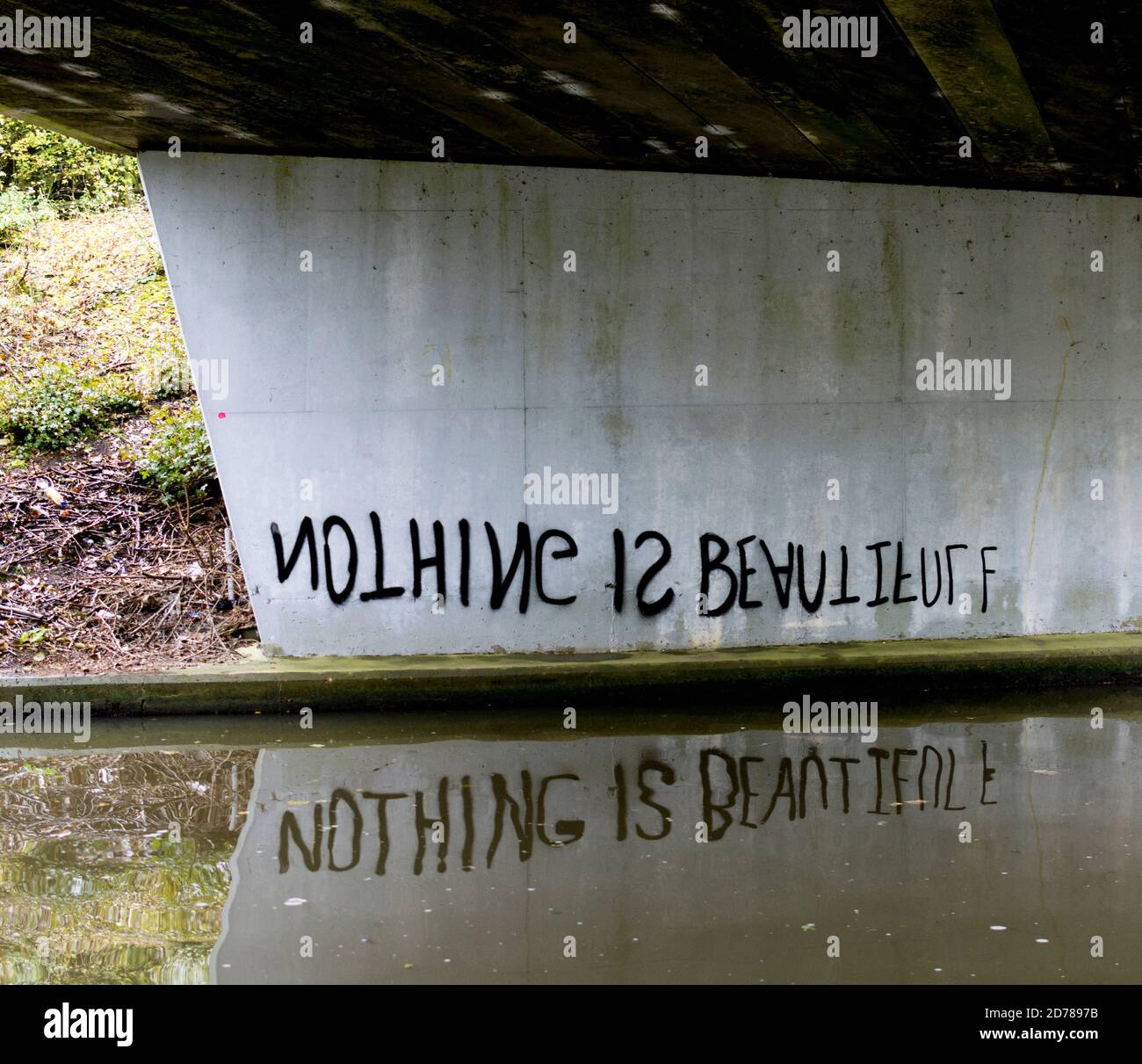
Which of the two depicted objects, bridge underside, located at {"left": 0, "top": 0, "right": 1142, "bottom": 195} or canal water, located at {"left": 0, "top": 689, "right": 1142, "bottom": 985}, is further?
bridge underside, located at {"left": 0, "top": 0, "right": 1142, "bottom": 195}

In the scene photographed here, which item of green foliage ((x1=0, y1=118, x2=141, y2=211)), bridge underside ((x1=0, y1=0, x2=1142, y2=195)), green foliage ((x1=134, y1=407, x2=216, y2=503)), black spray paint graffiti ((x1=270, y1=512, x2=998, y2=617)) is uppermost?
green foliage ((x1=0, y1=118, x2=141, y2=211))

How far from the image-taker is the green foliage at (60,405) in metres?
13.0

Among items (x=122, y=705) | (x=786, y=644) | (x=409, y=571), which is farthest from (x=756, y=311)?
(x=122, y=705)

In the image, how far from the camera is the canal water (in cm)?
475

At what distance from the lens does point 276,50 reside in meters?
7.04

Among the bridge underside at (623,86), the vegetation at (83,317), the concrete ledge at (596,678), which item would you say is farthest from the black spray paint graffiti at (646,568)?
the bridge underside at (623,86)

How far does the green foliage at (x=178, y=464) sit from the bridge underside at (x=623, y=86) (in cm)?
348

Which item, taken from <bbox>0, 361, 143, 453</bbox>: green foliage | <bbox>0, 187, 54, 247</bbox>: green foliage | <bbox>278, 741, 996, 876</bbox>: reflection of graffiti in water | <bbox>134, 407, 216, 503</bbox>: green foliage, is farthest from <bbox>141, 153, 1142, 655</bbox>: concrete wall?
<bbox>0, 187, 54, 247</bbox>: green foliage

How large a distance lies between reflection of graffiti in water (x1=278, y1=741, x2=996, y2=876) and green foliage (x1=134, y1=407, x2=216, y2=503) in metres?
6.04

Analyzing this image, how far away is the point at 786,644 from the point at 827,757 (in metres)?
2.65

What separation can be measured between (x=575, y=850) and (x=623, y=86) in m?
4.84

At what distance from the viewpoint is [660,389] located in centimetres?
1040

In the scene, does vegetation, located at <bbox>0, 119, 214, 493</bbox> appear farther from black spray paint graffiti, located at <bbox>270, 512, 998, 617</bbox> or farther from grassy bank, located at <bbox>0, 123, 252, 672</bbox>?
black spray paint graffiti, located at <bbox>270, 512, 998, 617</bbox>

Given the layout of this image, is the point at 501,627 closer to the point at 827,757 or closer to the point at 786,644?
the point at 786,644
